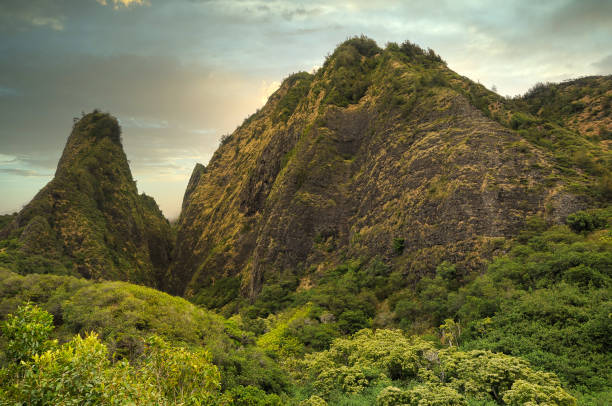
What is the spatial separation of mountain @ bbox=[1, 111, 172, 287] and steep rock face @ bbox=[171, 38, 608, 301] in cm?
1567

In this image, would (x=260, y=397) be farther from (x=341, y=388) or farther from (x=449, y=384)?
(x=449, y=384)

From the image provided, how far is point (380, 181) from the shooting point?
43219mm

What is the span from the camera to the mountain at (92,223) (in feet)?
201

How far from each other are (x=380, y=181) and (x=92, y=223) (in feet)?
226

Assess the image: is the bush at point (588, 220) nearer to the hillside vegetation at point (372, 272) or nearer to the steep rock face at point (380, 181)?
the hillside vegetation at point (372, 272)

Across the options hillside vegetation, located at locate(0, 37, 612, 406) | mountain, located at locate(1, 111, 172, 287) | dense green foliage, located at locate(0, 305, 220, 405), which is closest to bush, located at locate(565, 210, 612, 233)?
hillside vegetation, located at locate(0, 37, 612, 406)

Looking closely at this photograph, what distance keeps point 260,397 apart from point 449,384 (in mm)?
9026

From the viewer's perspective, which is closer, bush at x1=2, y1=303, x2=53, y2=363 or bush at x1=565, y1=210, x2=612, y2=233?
bush at x1=2, y1=303, x2=53, y2=363

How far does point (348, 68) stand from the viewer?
6388 cm

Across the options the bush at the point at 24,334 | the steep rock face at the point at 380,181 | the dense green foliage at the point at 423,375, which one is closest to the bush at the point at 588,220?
the steep rock face at the point at 380,181

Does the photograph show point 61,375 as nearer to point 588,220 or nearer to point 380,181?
point 588,220

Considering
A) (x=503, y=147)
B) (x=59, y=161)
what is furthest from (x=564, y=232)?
(x=59, y=161)

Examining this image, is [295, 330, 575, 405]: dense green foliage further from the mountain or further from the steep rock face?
the mountain

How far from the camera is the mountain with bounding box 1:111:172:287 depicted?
6125 cm
